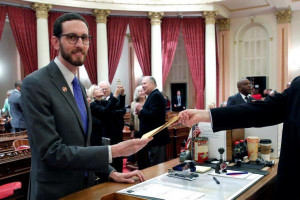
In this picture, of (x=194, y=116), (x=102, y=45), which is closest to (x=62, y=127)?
(x=194, y=116)

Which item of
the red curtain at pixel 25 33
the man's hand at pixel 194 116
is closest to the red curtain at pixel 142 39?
the red curtain at pixel 25 33

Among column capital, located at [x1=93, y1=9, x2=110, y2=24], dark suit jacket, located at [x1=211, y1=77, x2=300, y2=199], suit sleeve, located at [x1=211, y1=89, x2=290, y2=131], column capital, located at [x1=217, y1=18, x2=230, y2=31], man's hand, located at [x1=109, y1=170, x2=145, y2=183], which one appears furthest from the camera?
column capital, located at [x1=217, y1=18, x2=230, y2=31]

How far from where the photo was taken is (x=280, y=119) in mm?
1452

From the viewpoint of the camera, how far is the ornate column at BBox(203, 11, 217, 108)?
426 inches

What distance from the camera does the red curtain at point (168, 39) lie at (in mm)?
10914

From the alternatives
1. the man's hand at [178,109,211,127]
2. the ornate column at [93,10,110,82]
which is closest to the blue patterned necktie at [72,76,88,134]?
the man's hand at [178,109,211,127]

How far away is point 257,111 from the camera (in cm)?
146

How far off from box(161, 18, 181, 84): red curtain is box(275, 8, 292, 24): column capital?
3.43 metres

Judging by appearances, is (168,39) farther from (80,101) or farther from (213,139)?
(80,101)

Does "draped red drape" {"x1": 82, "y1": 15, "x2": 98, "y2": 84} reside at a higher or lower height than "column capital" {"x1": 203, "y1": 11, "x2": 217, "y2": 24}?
lower

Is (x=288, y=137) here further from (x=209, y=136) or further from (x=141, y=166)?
(x=141, y=166)

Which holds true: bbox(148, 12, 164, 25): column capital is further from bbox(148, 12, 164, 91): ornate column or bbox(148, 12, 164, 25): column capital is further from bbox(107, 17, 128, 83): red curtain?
bbox(107, 17, 128, 83): red curtain

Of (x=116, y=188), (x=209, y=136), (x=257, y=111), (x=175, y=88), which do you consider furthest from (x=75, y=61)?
(x=175, y=88)

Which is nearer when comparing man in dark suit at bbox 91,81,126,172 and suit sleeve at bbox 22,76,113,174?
suit sleeve at bbox 22,76,113,174
